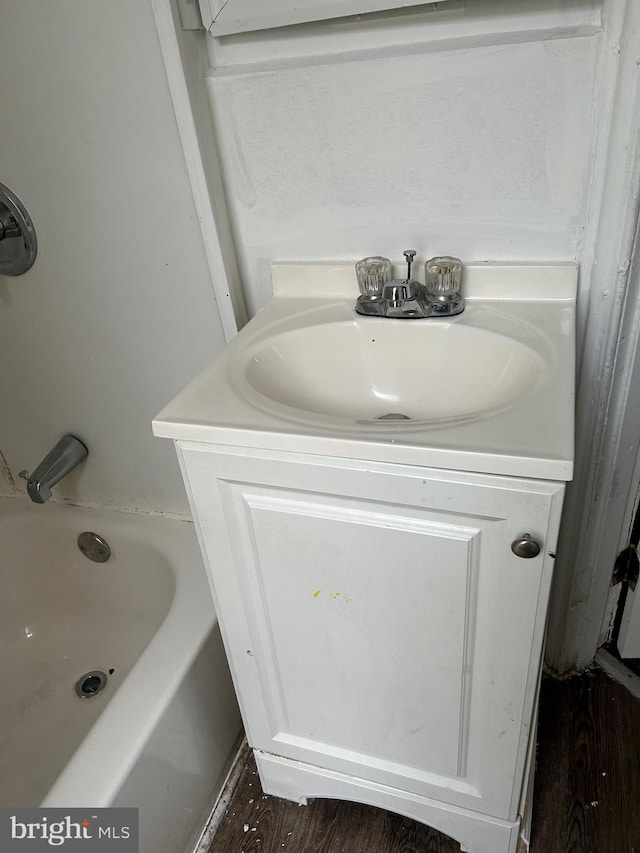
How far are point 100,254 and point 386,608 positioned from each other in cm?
76

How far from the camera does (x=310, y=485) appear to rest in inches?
27.6

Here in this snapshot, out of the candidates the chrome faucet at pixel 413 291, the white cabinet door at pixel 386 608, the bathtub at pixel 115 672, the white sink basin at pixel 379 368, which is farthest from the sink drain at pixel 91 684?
the chrome faucet at pixel 413 291

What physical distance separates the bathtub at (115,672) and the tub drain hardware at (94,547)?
14 mm

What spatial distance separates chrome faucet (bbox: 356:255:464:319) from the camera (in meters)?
0.88

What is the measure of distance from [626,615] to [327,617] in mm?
747

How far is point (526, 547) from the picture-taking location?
0.64 metres

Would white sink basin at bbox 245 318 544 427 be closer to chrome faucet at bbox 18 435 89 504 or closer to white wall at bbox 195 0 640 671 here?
white wall at bbox 195 0 640 671

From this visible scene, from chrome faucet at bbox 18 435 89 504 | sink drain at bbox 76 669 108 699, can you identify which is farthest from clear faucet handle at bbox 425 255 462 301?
sink drain at bbox 76 669 108 699

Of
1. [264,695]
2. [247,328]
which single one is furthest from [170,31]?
[264,695]

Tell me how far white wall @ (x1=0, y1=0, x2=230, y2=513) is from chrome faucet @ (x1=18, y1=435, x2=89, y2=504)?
1.0 inches

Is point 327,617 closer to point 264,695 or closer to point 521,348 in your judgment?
point 264,695

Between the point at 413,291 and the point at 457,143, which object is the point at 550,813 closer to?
the point at 413,291

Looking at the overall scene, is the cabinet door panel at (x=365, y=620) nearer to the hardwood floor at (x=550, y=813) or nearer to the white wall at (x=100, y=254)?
the hardwood floor at (x=550, y=813)

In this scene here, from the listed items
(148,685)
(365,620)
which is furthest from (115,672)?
(365,620)
